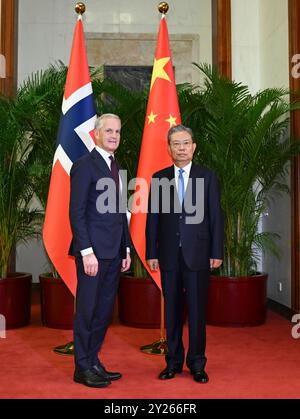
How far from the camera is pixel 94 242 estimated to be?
10.3ft

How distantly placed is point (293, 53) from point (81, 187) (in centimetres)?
312

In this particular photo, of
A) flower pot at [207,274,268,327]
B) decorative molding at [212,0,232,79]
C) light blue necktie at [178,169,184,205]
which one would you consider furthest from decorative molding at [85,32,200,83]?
light blue necktie at [178,169,184,205]

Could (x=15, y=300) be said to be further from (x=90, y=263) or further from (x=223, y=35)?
(x=223, y=35)

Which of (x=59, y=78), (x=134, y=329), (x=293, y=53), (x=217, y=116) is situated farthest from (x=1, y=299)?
(x=293, y=53)

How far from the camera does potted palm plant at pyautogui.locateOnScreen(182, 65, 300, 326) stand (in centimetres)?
492

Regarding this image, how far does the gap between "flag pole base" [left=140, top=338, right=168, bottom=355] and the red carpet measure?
8cm

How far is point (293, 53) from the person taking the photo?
515cm

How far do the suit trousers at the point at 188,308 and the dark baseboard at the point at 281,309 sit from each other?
2244 mm

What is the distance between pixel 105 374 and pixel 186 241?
0.98m

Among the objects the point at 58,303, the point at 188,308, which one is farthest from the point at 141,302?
the point at 188,308

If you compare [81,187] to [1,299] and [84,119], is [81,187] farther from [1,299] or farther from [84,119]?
[1,299]

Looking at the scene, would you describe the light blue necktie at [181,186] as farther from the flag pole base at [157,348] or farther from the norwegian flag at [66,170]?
the flag pole base at [157,348]

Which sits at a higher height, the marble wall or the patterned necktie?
the marble wall

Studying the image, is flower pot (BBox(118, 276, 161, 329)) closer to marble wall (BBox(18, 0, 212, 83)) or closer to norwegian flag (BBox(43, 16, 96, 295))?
norwegian flag (BBox(43, 16, 96, 295))
